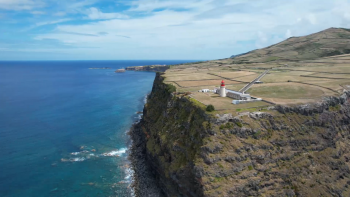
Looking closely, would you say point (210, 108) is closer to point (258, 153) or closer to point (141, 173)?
point (258, 153)

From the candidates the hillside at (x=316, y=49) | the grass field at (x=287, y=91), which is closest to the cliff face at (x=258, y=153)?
the grass field at (x=287, y=91)

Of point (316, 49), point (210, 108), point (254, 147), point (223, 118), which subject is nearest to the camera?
point (254, 147)

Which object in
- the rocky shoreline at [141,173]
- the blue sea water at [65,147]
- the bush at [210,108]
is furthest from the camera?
the blue sea water at [65,147]

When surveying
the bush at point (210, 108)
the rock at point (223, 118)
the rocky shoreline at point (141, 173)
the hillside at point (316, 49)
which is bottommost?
the rocky shoreline at point (141, 173)

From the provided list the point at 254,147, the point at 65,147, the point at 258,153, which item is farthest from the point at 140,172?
the point at 258,153

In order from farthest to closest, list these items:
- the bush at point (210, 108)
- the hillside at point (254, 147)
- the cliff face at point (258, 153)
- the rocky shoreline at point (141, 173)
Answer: the rocky shoreline at point (141, 173), the bush at point (210, 108), the hillside at point (254, 147), the cliff face at point (258, 153)

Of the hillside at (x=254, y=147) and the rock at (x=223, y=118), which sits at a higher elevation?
the rock at (x=223, y=118)

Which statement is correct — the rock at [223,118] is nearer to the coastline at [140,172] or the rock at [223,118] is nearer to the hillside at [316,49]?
the coastline at [140,172]

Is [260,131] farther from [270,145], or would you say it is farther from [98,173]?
[98,173]

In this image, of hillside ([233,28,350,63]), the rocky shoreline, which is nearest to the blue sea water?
the rocky shoreline

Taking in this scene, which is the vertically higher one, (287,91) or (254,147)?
(287,91)
